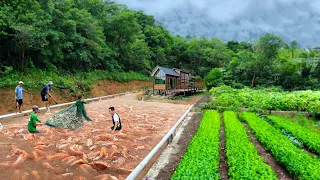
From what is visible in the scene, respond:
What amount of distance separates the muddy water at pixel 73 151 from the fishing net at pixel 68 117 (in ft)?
0.94

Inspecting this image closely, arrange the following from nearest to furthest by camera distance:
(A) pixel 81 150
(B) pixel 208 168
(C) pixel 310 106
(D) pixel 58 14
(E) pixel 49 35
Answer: (B) pixel 208 168, (A) pixel 81 150, (C) pixel 310 106, (E) pixel 49 35, (D) pixel 58 14

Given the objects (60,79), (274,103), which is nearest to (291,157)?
(274,103)

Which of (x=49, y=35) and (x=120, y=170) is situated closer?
(x=120, y=170)

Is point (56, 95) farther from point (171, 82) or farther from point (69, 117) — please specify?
point (171, 82)

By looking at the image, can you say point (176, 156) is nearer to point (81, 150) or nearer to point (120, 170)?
point (120, 170)

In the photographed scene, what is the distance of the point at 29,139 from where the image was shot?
26.6 ft

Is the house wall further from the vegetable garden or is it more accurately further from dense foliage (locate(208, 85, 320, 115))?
the vegetable garden

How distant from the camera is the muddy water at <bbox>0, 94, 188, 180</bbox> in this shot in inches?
235

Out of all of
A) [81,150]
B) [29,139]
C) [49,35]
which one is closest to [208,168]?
[81,150]

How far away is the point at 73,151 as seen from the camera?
285 inches

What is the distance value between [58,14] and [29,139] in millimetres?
16706

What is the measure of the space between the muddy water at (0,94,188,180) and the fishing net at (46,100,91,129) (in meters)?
0.29

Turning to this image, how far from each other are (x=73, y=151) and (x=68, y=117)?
261cm

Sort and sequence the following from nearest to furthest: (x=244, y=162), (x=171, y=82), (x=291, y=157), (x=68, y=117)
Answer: (x=244, y=162) < (x=291, y=157) < (x=68, y=117) < (x=171, y=82)
